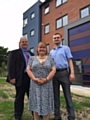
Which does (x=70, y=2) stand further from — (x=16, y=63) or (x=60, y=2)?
(x=16, y=63)

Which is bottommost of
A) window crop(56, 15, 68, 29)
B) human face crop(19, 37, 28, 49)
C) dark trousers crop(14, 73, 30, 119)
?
dark trousers crop(14, 73, 30, 119)

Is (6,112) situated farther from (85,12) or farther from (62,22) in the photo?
(62,22)

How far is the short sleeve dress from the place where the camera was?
2.77 m

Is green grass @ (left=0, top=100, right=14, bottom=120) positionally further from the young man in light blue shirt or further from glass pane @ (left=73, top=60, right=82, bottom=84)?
glass pane @ (left=73, top=60, right=82, bottom=84)

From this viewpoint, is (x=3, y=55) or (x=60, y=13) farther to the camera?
(x=3, y=55)

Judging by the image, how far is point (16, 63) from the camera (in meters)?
3.44

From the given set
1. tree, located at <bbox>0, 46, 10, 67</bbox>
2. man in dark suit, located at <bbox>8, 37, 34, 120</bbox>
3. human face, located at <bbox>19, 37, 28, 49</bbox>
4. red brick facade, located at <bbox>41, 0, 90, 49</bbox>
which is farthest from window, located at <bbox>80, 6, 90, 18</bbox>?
tree, located at <bbox>0, 46, 10, 67</bbox>

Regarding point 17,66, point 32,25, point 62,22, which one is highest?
point 32,25

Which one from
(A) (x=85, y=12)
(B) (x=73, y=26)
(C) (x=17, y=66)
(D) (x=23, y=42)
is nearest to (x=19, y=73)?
(C) (x=17, y=66)

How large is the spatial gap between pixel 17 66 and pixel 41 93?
94cm

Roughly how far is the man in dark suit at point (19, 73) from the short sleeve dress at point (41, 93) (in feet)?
1.82

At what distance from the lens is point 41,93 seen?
2.78 metres

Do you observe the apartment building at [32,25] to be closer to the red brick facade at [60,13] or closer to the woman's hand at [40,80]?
the red brick facade at [60,13]

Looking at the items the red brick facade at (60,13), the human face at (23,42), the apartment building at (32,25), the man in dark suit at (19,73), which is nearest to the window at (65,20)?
the red brick facade at (60,13)
